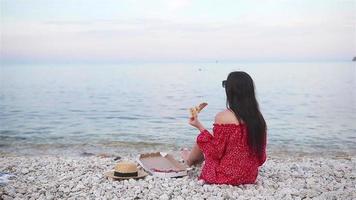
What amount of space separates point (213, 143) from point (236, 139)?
0.31 m

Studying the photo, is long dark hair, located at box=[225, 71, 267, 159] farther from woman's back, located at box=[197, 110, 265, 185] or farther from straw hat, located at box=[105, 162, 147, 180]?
straw hat, located at box=[105, 162, 147, 180]

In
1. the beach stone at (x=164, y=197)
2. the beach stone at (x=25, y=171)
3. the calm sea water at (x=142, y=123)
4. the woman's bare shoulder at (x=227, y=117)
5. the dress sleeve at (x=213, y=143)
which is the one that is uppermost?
the woman's bare shoulder at (x=227, y=117)

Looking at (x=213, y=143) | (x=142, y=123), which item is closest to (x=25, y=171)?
(x=213, y=143)

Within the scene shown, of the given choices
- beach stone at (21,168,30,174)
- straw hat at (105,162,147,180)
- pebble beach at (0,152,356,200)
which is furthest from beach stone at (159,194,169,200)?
beach stone at (21,168,30,174)

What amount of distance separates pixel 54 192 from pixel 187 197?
177 cm

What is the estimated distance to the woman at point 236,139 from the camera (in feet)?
21.8

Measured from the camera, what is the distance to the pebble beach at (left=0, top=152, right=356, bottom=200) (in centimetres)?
648

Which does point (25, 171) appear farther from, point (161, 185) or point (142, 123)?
point (142, 123)

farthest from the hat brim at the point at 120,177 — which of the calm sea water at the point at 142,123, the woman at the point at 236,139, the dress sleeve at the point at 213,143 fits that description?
the calm sea water at the point at 142,123

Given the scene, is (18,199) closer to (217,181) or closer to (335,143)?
(217,181)

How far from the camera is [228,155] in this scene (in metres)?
6.89

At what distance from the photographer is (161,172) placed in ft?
24.2

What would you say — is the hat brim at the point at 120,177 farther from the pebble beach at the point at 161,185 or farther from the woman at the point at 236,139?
the woman at the point at 236,139

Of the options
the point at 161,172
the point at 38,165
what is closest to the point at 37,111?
the point at 38,165
